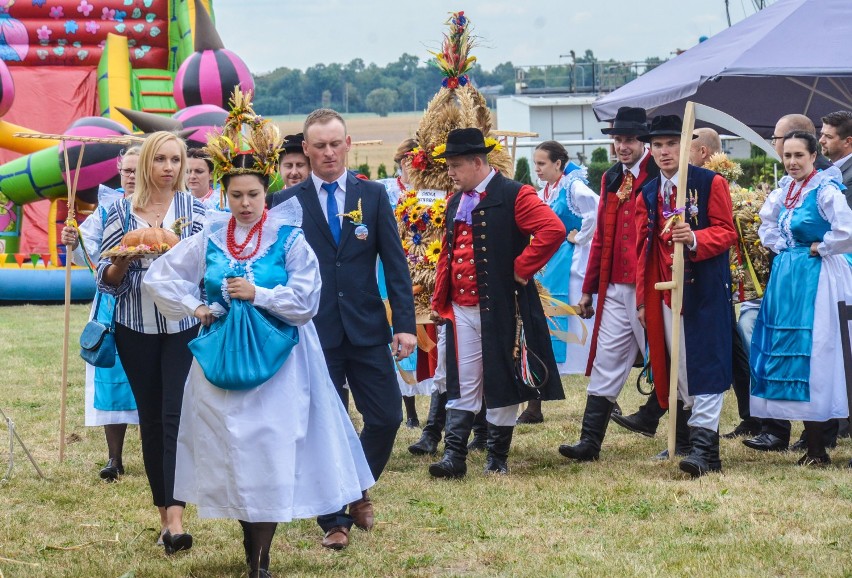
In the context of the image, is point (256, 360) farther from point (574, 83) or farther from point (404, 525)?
point (574, 83)

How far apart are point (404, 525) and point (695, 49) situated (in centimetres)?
637

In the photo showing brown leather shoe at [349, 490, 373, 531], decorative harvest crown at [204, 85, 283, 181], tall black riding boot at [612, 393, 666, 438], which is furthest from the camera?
tall black riding boot at [612, 393, 666, 438]

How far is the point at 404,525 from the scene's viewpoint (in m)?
5.39

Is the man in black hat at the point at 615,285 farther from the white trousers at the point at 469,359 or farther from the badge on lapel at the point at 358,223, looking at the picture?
the badge on lapel at the point at 358,223

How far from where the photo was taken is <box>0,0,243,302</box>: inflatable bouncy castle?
17703mm

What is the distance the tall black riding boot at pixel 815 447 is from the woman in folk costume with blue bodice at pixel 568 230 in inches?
95.2

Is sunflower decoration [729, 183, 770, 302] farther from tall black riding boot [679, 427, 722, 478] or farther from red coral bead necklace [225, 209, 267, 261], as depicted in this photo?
red coral bead necklace [225, 209, 267, 261]

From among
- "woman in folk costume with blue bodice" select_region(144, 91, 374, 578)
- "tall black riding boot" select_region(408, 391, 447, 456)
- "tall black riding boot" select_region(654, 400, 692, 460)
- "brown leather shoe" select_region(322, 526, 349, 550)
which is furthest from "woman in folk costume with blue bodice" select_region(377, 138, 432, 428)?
"woman in folk costume with blue bodice" select_region(144, 91, 374, 578)

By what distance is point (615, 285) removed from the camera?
6.89 m

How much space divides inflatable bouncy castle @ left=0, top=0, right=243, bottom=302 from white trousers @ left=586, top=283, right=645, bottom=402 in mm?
11597

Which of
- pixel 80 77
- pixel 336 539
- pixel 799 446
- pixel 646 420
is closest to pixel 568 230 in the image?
pixel 646 420

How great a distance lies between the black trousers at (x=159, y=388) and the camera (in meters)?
4.97

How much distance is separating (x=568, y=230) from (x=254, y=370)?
5905mm

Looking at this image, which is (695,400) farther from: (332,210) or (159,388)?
(159,388)
